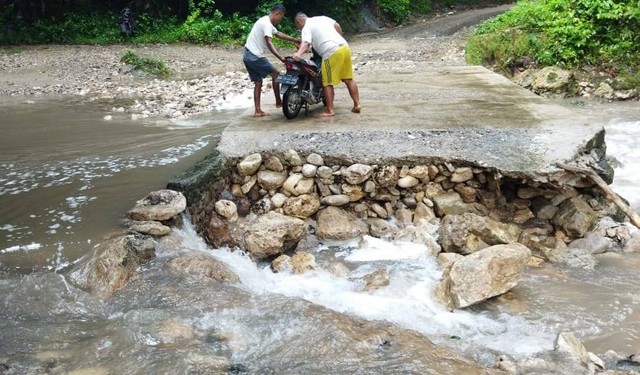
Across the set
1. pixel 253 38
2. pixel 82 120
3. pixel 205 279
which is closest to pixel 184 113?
pixel 82 120

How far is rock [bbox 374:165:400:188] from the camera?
20.2 feet

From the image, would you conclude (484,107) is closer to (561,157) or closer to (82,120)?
(561,157)

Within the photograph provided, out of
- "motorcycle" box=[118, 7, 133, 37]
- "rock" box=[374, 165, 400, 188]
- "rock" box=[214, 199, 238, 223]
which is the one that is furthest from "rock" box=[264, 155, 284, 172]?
"motorcycle" box=[118, 7, 133, 37]

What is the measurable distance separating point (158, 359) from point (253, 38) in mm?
4858

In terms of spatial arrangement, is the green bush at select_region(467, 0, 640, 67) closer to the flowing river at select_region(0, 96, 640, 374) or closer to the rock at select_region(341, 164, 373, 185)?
the rock at select_region(341, 164, 373, 185)

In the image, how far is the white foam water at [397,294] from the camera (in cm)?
435

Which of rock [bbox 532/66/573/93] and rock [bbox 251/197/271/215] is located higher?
rock [bbox 532/66/573/93]

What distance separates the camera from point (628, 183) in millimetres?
7562

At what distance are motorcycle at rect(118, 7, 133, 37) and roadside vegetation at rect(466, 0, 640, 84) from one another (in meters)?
12.7

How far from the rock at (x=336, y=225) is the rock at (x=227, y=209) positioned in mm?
897

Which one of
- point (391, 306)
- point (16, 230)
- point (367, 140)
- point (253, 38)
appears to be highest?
point (253, 38)

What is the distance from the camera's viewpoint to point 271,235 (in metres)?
5.66

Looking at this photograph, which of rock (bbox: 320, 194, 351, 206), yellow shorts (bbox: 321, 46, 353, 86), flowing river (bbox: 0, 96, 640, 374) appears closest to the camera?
flowing river (bbox: 0, 96, 640, 374)

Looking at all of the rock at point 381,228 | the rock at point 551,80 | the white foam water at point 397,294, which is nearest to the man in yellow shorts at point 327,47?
the rock at point 381,228
